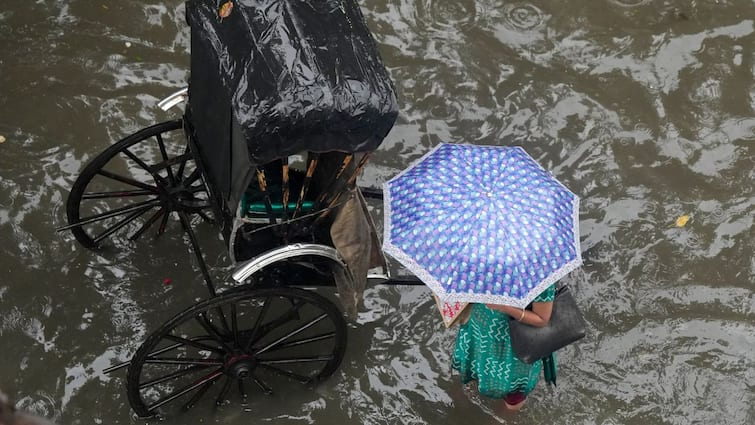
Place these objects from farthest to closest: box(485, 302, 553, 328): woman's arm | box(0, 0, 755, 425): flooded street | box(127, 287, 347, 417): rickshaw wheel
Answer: box(0, 0, 755, 425): flooded street → box(127, 287, 347, 417): rickshaw wheel → box(485, 302, 553, 328): woman's arm

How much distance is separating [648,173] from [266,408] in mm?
3085

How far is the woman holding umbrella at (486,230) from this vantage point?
3092mm

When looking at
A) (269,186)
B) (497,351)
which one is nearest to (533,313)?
(497,351)

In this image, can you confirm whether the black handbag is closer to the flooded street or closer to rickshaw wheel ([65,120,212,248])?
the flooded street

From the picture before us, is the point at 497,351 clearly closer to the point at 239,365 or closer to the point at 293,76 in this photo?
the point at 239,365

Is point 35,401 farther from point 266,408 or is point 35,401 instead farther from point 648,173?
point 648,173

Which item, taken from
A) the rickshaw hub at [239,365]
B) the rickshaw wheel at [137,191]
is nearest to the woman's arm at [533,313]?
the rickshaw hub at [239,365]

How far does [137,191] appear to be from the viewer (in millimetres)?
4598

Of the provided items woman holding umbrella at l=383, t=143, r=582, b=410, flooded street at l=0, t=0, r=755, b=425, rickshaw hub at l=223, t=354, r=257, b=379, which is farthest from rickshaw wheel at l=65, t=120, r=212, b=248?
woman holding umbrella at l=383, t=143, r=582, b=410

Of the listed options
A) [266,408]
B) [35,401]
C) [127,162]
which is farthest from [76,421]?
[127,162]

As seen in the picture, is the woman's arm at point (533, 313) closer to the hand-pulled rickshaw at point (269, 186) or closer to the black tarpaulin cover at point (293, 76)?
the hand-pulled rickshaw at point (269, 186)

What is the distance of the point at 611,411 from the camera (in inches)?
178

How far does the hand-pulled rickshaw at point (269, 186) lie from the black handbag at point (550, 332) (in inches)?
30.4

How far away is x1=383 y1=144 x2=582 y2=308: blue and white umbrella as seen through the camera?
3090 mm
